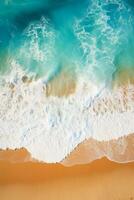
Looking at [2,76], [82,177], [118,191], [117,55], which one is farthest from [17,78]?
[118,191]

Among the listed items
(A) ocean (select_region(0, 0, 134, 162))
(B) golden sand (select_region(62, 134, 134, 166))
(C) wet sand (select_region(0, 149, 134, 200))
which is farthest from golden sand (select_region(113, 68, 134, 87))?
(C) wet sand (select_region(0, 149, 134, 200))

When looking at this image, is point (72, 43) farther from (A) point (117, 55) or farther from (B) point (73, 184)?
(B) point (73, 184)

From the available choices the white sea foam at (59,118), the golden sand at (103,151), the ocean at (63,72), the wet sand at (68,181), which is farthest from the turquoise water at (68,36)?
the wet sand at (68,181)

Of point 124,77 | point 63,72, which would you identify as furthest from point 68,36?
point 124,77

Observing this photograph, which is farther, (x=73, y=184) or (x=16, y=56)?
(x=16, y=56)

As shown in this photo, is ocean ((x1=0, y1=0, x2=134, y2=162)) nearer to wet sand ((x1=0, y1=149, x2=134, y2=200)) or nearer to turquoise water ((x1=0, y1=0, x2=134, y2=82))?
turquoise water ((x1=0, y1=0, x2=134, y2=82))
